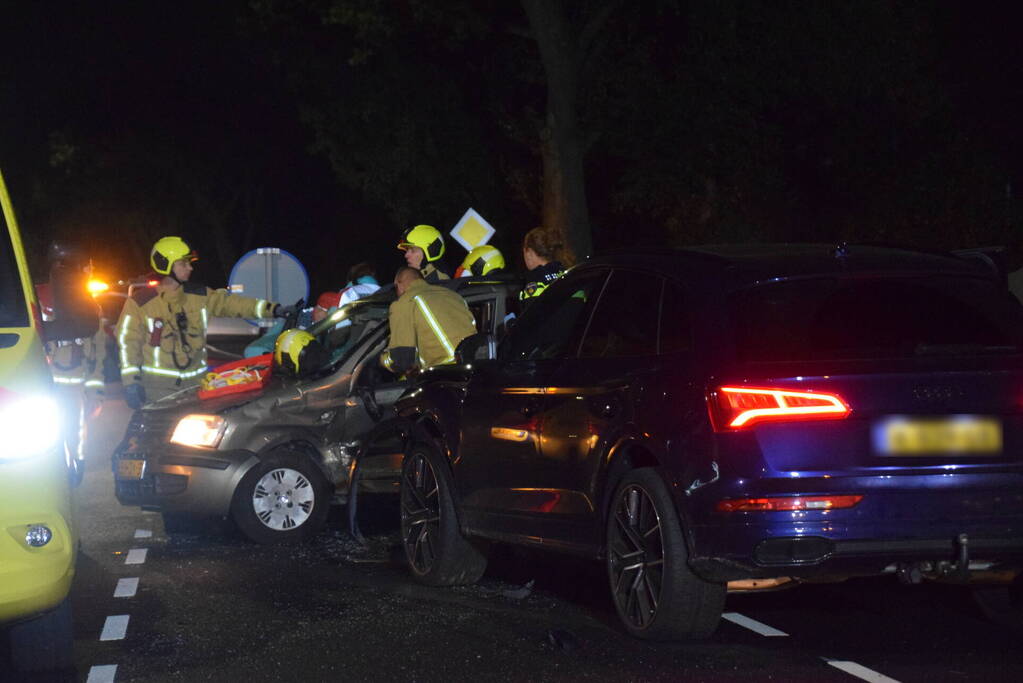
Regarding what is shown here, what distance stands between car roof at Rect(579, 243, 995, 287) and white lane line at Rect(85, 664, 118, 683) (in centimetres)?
283

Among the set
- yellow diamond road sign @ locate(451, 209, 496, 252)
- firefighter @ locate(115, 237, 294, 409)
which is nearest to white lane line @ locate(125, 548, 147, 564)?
firefighter @ locate(115, 237, 294, 409)

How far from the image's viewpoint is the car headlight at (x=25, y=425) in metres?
6.53

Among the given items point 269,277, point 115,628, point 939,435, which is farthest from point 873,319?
point 269,277

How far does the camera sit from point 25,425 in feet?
21.6

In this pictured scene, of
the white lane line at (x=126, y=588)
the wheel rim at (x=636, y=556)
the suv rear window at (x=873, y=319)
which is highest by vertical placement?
the suv rear window at (x=873, y=319)

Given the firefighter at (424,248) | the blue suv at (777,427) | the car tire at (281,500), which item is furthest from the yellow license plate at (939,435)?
the firefighter at (424,248)

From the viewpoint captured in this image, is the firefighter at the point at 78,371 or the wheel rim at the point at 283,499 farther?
the firefighter at the point at 78,371

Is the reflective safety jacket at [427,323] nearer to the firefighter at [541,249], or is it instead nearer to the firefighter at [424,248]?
the firefighter at [541,249]

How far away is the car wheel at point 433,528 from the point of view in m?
9.22

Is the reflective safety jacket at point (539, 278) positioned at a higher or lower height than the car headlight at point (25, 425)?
higher

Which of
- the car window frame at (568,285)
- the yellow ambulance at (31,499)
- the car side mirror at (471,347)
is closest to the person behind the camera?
the yellow ambulance at (31,499)

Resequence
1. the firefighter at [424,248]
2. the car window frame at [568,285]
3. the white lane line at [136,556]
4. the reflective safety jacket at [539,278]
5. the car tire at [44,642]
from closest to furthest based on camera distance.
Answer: the car tire at [44,642] < the car window frame at [568,285] < the white lane line at [136,556] < the reflective safety jacket at [539,278] < the firefighter at [424,248]

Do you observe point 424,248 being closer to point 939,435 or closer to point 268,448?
point 268,448

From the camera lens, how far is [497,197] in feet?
104
